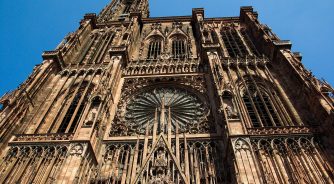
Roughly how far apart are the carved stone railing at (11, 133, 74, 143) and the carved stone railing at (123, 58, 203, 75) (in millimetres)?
7539

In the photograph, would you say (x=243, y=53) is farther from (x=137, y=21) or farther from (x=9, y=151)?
(x=9, y=151)

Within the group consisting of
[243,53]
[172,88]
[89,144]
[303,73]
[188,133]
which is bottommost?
[89,144]

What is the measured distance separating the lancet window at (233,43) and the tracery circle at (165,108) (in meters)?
6.14

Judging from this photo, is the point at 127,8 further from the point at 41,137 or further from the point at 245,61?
the point at 41,137

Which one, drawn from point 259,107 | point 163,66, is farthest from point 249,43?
point 259,107

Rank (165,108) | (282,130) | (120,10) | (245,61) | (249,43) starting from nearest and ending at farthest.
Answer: (282,130) → (165,108) → (245,61) → (249,43) → (120,10)

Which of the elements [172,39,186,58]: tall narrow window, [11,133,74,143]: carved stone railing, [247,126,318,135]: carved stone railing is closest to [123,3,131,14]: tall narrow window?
[172,39,186,58]: tall narrow window

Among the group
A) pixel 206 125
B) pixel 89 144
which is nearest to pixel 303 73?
pixel 206 125

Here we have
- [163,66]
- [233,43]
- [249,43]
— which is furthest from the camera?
[233,43]

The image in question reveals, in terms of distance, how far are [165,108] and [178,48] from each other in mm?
9050

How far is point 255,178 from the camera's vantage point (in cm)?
1103

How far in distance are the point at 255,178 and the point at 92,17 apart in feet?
78.7

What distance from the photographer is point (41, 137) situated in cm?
1482

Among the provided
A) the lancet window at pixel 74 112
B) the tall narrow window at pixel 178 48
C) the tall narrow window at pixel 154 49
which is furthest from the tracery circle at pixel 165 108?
the tall narrow window at pixel 154 49
